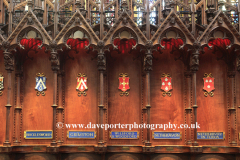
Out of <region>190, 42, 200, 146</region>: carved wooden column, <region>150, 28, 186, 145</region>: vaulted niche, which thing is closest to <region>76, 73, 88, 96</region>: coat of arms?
<region>150, 28, 186, 145</region>: vaulted niche

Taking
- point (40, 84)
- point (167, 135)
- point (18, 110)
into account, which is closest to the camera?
point (167, 135)

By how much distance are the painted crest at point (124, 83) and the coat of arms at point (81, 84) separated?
4.72 ft

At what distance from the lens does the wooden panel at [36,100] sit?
1168 centimetres

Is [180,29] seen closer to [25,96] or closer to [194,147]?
[194,147]

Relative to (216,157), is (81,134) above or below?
above

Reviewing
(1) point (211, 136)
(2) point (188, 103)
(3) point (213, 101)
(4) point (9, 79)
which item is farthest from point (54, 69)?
(1) point (211, 136)

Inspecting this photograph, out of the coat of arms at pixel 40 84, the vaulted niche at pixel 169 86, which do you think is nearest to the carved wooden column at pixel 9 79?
the coat of arms at pixel 40 84

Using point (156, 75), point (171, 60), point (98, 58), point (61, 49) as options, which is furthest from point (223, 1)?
point (61, 49)

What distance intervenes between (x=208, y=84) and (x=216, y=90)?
0.42 m

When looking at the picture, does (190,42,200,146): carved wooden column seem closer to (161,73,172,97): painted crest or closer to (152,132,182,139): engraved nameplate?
(152,132,182,139): engraved nameplate

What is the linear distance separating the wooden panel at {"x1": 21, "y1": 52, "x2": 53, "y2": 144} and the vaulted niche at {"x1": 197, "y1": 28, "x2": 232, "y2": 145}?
6165mm

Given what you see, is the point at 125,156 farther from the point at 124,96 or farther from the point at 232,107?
the point at 232,107

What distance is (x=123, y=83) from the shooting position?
11.8 metres

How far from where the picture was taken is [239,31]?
11180 mm
